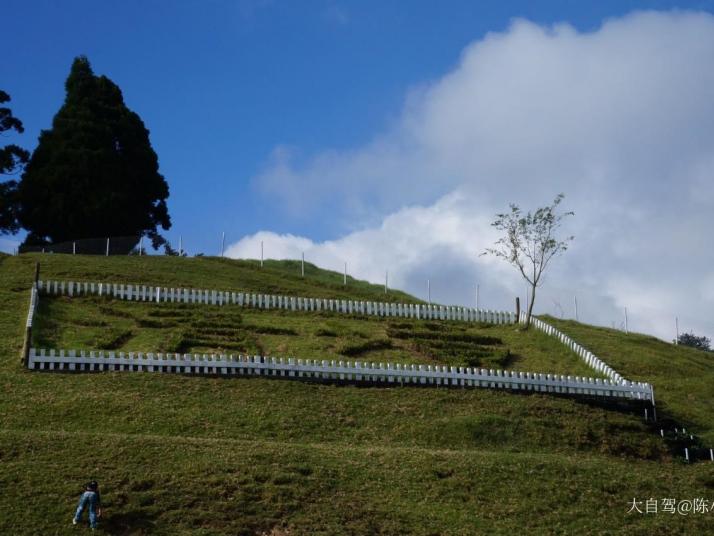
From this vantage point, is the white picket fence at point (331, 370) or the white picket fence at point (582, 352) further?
the white picket fence at point (582, 352)

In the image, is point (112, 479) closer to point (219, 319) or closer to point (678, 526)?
point (678, 526)

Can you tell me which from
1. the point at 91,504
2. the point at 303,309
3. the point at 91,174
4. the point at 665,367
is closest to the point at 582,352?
the point at 665,367

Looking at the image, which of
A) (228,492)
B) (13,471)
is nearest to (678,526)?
(228,492)

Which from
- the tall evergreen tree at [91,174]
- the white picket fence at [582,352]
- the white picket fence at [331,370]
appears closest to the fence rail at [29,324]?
the white picket fence at [331,370]

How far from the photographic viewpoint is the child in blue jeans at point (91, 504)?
53.7 feet

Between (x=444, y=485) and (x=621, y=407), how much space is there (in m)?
12.0

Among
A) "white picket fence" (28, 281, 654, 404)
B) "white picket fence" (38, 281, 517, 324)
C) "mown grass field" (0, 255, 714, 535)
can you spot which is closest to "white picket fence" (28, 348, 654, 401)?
"white picket fence" (28, 281, 654, 404)

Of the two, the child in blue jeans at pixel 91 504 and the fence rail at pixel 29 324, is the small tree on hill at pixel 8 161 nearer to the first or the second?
the fence rail at pixel 29 324

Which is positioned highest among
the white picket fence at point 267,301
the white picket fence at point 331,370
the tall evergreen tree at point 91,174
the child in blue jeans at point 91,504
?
the tall evergreen tree at point 91,174

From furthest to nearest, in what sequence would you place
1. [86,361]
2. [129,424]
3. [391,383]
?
[391,383]
[86,361]
[129,424]

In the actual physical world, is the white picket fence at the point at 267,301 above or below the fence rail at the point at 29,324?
above

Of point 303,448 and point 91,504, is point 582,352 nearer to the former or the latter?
point 303,448

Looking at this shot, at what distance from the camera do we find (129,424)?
23.3 m

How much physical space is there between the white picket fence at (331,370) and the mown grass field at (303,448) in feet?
1.91
